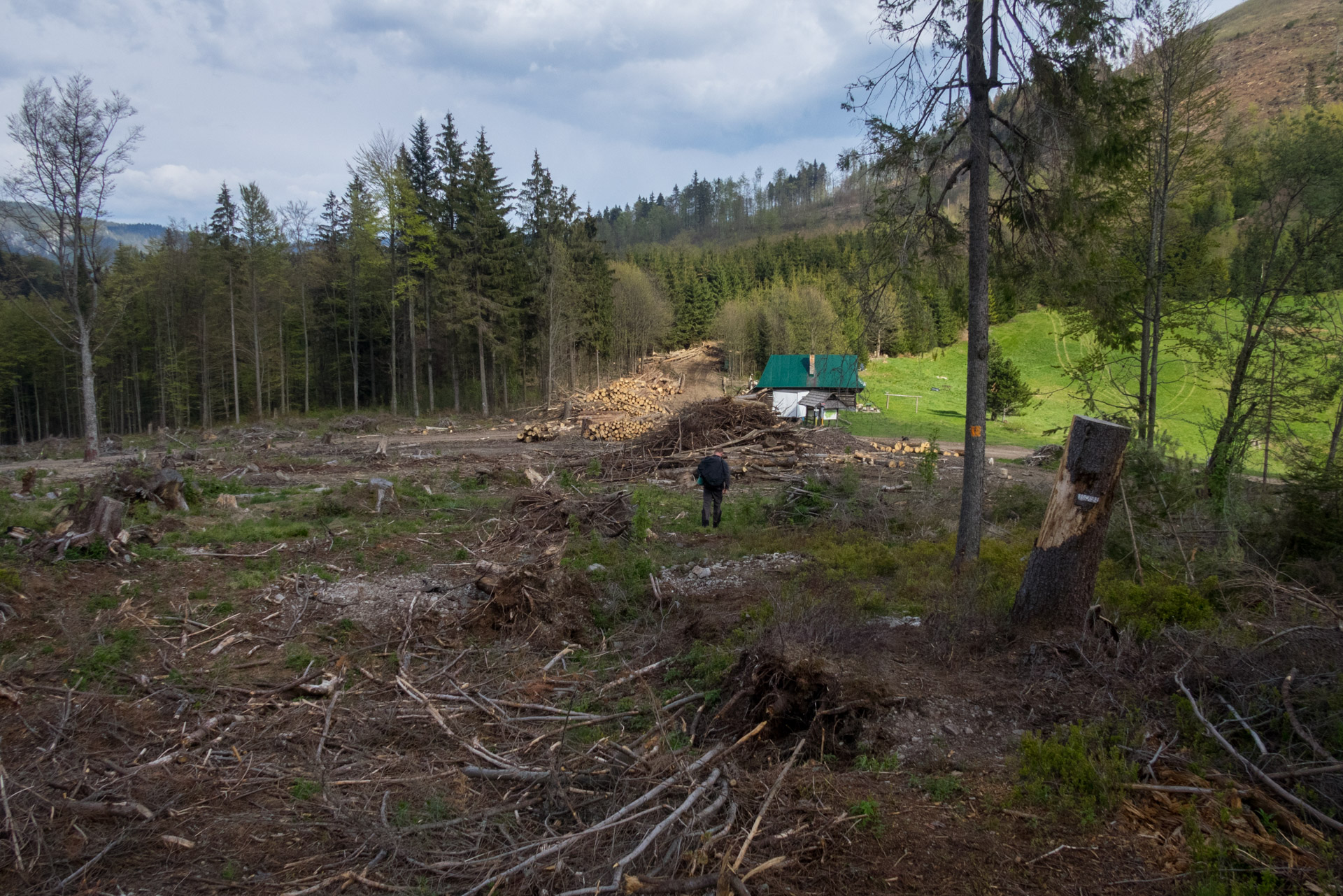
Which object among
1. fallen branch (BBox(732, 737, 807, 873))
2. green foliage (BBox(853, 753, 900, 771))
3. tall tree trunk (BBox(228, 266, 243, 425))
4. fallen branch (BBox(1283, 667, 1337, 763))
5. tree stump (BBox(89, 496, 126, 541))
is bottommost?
green foliage (BBox(853, 753, 900, 771))

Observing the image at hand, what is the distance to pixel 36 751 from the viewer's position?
487cm

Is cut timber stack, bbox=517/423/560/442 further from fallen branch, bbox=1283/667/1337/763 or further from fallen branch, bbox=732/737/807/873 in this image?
fallen branch, bbox=1283/667/1337/763

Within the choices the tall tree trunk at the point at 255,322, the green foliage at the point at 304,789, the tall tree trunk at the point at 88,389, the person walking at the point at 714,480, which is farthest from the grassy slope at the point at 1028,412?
the tall tree trunk at the point at 255,322

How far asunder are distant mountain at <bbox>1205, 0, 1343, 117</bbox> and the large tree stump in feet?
332

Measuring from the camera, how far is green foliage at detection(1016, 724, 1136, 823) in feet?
11.7

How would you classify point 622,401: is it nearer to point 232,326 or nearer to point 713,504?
point 232,326

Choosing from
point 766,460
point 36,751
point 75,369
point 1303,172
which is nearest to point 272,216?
point 75,369

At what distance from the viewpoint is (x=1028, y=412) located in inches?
1593

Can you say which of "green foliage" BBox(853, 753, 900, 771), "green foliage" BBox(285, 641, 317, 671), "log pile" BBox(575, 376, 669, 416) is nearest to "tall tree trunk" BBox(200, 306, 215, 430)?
"log pile" BBox(575, 376, 669, 416)

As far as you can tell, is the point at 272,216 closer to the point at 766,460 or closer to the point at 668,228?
the point at 766,460

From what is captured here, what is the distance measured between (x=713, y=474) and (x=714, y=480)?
4.7 inches

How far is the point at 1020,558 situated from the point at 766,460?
37.9ft

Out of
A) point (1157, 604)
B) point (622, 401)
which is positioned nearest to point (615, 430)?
point (622, 401)

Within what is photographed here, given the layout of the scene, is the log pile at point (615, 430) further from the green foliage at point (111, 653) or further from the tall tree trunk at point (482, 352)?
the green foliage at point (111, 653)
